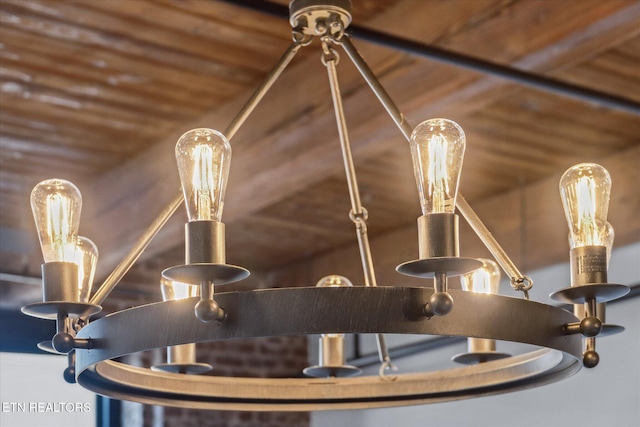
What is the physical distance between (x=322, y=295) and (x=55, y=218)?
0.42m

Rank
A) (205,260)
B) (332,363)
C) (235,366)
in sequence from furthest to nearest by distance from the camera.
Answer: (235,366) → (332,363) → (205,260)

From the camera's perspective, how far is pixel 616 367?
156 inches

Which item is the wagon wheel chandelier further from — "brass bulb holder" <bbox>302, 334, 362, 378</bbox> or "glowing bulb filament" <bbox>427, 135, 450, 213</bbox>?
"brass bulb holder" <bbox>302, 334, 362, 378</bbox>

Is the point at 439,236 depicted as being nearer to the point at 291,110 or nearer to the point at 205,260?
the point at 205,260

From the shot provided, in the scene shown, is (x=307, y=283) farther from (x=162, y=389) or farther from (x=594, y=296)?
(x=594, y=296)

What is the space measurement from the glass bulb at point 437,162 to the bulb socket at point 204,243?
0.27m

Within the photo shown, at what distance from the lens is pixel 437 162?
1.42 meters

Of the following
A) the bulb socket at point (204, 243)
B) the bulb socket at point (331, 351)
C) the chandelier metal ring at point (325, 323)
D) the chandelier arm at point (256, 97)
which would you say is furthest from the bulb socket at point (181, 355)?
the bulb socket at point (204, 243)

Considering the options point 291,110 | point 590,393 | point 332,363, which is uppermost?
point 291,110

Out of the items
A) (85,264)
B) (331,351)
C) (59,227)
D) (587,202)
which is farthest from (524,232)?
(59,227)

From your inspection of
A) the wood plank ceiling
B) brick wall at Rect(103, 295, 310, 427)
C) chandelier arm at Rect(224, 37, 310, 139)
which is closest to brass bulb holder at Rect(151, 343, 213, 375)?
chandelier arm at Rect(224, 37, 310, 139)

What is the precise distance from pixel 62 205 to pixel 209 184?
0.24m

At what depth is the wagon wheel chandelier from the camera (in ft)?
4.36

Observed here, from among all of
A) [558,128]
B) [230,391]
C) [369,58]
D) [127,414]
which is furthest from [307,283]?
[230,391]
